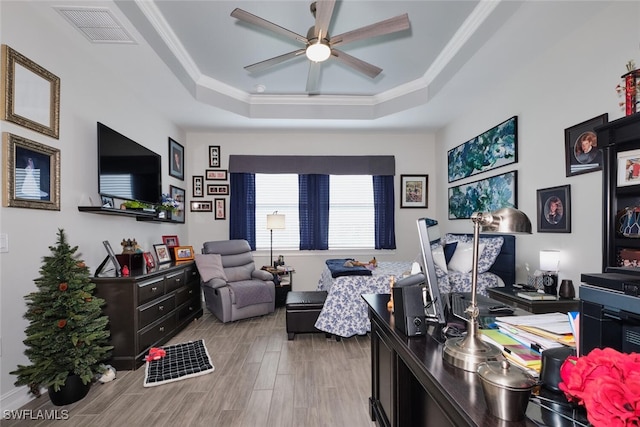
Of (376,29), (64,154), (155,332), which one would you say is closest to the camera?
(376,29)

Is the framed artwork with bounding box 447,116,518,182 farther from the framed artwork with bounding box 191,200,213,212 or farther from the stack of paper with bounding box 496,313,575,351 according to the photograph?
the framed artwork with bounding box 191,200,213,212

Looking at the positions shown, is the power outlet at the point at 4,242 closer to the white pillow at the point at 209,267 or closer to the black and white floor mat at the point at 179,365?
the black and white floor mat at the point at 179,365

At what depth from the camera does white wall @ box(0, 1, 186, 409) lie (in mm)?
2316

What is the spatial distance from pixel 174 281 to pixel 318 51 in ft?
9.74

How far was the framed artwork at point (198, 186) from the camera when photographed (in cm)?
566

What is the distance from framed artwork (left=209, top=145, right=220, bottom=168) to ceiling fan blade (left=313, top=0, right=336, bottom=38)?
3.63m

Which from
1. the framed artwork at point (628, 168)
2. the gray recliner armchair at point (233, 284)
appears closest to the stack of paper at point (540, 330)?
the framed artwork at point (628, 168)

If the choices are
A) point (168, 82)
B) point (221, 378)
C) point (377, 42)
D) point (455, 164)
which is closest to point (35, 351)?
point (221, 378)

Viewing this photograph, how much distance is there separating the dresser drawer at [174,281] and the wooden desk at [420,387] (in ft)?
8.30

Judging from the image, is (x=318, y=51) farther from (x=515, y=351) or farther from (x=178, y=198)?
(x=178, y=198)

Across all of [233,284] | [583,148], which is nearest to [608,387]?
[583,148]

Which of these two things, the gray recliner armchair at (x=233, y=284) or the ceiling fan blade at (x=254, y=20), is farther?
the gray recliner armchair at (x=233, y=284)

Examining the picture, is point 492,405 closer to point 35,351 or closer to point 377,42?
point 35,351

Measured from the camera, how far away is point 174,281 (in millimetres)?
3896
